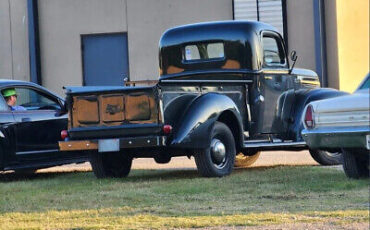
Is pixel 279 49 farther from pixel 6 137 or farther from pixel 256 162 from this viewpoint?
pixel 6 137

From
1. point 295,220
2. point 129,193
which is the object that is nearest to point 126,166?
point 129,193

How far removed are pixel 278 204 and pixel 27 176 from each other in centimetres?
607

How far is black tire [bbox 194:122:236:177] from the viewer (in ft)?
41.3

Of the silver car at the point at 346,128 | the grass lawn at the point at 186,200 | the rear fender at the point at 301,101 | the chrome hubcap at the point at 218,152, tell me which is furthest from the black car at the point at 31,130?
the silver car at the point at 346,128

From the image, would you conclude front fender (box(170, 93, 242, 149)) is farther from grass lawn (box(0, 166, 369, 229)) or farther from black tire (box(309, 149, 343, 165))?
black tire (box(309, 149, 343, 165))

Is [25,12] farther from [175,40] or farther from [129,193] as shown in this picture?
[129,193]

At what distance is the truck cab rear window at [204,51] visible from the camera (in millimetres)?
14391

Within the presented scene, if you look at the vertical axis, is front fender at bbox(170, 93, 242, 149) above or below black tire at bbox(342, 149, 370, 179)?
above

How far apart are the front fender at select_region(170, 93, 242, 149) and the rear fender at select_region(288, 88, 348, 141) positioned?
5.12 feet

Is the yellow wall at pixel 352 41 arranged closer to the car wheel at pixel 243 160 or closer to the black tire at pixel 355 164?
the car wheel at pixel 243 160

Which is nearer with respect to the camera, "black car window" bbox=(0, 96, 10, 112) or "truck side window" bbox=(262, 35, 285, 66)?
"black car window" bbox=(0, 96, 10, 112)

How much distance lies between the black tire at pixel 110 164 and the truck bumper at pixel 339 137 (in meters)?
3.05

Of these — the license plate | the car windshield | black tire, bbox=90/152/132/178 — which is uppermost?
the car windshield

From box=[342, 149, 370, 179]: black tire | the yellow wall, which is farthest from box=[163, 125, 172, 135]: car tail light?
the yellow wall
